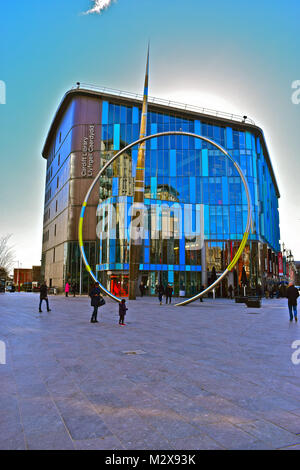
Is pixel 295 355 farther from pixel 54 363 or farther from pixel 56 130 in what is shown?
pixel 56 130

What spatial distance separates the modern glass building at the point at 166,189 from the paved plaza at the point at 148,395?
38643mm

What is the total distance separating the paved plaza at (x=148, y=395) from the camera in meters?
3.72

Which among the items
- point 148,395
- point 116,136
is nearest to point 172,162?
point 116,136

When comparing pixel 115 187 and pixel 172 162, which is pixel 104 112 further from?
pixel 172 162

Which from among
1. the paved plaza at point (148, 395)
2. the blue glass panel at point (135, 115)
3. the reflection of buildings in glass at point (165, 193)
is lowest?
the paved plaza at point (148, 395)

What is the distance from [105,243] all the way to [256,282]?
2265 cm

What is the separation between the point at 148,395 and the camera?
520 centimetres

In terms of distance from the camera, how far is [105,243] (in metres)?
47.6

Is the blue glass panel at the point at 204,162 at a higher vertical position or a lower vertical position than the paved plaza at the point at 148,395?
higher

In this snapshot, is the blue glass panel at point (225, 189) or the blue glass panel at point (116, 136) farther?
the blue glass panel at point (116, 136)

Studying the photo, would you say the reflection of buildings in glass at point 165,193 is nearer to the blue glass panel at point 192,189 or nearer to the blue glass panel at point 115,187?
the blue glass panel at point 192,189

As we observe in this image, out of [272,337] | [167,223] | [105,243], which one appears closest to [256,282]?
[167,223]

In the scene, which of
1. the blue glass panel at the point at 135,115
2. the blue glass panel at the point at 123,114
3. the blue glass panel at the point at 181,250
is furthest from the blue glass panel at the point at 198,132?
the blue glass panel at the point at 181,250

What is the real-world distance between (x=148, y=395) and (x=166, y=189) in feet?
156
